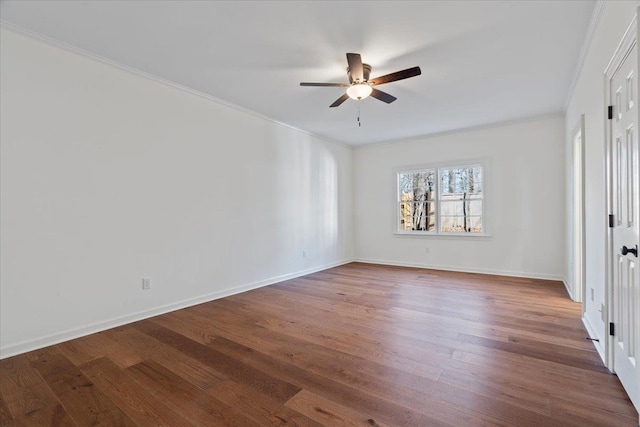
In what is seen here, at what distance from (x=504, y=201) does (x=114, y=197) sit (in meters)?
5.74

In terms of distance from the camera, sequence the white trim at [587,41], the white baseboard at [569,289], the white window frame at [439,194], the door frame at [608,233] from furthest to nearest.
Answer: the white window frame at [439,194], the white baseboard at [569,289], the white trim at [587,41], the door frame at [608,233]

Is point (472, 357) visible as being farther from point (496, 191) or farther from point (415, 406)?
point (496, 191)

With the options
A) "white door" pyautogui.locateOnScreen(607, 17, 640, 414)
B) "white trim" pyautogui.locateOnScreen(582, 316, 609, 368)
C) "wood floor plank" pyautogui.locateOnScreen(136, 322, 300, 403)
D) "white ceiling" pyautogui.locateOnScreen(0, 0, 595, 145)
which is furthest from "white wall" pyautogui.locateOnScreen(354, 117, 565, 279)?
"wood floor plank" pyautogui.locateOnScreen(136, 322, 300, 403)

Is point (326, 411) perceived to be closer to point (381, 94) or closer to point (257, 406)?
point (257, 406)

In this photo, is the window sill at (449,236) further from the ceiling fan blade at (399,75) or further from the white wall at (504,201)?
the ceiling fan blade at (399,75)

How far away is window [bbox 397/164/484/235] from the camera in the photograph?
559cm

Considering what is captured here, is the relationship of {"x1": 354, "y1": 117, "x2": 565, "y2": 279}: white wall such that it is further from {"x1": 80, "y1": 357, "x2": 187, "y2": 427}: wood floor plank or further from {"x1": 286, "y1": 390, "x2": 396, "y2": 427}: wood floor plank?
{"x1": 80, "y1": 357, "x2": 187, "y2": 427}: wood floor plank

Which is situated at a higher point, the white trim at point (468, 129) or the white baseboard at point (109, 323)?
the white trim at point (468, 129)

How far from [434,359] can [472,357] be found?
0.99 feet

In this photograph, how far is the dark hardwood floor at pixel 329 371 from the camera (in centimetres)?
169

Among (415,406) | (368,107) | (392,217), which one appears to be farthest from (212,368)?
(392,217)

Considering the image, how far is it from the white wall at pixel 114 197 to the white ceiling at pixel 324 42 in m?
0.39

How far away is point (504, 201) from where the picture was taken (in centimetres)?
525

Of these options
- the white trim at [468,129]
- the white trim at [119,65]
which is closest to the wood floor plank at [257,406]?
the white trim at [119,65]
